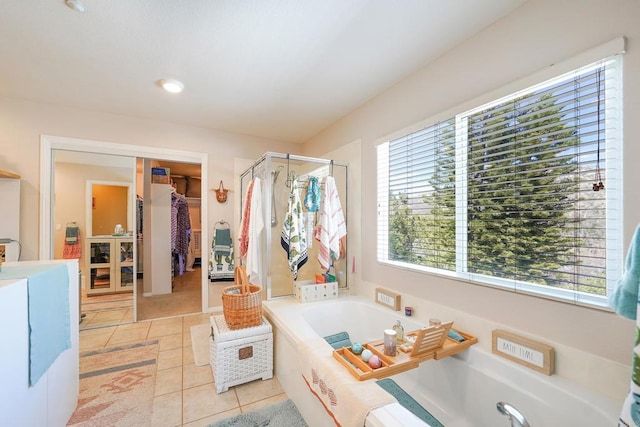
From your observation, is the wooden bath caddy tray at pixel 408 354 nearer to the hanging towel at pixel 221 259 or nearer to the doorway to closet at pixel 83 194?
the hanging towel at pixel 221 259

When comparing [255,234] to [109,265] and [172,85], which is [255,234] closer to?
[172,85]

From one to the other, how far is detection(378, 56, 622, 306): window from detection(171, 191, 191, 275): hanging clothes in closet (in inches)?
168

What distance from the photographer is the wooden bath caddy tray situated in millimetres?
1267

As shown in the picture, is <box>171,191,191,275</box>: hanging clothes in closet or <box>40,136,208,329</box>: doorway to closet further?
<box>171,191,191,275</box>: hanging clothes in closet

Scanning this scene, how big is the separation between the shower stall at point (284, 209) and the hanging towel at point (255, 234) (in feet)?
0.12

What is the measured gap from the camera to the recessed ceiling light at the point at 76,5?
4.56ft

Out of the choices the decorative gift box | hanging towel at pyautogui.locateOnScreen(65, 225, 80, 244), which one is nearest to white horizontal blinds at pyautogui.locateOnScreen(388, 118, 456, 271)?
the decorative gift box

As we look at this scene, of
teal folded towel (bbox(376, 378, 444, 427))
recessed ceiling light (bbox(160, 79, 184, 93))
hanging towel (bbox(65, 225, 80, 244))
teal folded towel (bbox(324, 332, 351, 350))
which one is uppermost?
recessed ceiling light (bbox(160, 79, 184, 93))

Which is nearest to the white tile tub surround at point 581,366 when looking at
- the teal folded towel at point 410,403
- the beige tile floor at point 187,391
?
the teal folded towel at point 410,403

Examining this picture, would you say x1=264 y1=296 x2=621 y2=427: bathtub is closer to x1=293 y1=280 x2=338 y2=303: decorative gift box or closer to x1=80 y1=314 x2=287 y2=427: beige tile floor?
x1=293 y1=280 x2=338 y2=303: decorative gift box

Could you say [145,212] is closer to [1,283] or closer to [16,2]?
[16,2]

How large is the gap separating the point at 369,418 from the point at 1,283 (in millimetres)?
1501

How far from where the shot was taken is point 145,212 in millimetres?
4344

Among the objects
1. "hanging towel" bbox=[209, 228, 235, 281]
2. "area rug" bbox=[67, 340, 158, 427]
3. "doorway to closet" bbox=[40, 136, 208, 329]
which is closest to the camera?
"area rug" bbox=[67, 340, 158, 427]
